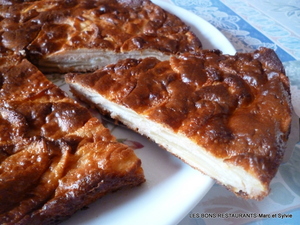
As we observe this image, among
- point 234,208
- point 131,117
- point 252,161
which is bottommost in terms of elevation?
point 234,208

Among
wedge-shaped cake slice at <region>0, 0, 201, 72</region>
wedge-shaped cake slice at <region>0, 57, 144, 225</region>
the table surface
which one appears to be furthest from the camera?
wedge-shaped cake slice at <region>0, 0, 201, 72</region>

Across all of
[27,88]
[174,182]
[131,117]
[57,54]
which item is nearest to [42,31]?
[57,54]


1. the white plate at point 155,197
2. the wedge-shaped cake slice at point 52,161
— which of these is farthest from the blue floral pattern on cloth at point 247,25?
the wedge-shaped cake slice at point 52,161

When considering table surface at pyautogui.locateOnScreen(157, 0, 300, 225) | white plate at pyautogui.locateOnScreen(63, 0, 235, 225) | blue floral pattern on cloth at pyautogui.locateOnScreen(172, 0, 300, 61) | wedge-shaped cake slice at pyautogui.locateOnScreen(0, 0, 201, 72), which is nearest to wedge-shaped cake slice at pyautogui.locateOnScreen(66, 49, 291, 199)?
white plate at pyautogui.locateOnScreen(63, 0, 235, 225)

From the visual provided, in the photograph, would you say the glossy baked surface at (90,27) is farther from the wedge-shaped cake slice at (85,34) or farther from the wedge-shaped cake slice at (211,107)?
the wedge-shaped cake slice at (211,107)

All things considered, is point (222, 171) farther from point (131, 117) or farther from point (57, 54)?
point (57, 54)

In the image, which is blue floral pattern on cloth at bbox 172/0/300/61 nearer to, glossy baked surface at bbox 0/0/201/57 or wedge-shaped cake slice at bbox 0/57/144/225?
glossy baked surface at bbox 0/0/201/57
